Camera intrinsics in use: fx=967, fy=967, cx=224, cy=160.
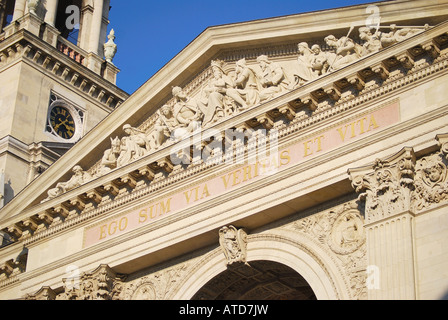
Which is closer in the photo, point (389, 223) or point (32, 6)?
point (389, 223)

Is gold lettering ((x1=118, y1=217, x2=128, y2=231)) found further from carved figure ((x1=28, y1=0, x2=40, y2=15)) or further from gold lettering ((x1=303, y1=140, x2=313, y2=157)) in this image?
carved figure ((x1=28, y1=0, x2=40, y2=15))

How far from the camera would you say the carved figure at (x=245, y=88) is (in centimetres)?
2325

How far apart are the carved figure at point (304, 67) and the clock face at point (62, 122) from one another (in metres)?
17.1

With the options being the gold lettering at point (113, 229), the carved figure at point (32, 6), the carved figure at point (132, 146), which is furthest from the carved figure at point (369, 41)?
the carved figure at point (32, 6)

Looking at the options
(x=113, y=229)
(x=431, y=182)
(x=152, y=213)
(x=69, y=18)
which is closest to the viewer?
(x=431, y=182)

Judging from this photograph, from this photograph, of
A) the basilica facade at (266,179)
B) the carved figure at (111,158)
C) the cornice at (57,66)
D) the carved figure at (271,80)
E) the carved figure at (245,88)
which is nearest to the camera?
the basilica facade at (266,179)

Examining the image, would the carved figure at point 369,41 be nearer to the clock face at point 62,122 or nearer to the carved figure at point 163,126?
the carved figure at point 163,126

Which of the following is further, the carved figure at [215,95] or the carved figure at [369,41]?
the carved figure at [215,95]

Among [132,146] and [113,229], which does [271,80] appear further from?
[113,229]

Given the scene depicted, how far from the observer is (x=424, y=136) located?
63.9ft

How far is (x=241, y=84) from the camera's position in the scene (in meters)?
23.6

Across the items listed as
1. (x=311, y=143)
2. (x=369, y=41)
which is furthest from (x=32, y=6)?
(x=369, y=41)

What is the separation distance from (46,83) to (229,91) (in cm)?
1567
